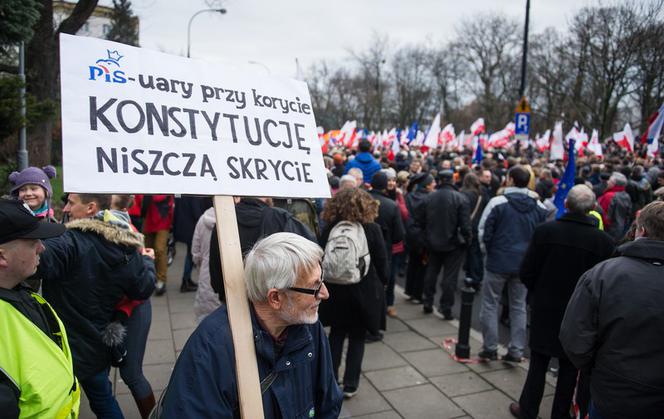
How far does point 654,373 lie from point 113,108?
2.76 metres

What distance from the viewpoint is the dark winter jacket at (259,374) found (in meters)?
1.64

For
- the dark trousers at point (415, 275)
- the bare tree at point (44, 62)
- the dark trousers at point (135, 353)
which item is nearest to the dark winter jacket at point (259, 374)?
the dark trousers at point (135, 353)

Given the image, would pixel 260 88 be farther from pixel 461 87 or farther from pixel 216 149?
pixel 461 87

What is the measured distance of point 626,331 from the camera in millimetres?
2469

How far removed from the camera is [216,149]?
2076 mm

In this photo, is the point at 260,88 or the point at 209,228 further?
the point at 209,228

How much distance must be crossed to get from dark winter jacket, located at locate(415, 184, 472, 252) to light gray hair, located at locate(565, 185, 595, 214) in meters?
2.34

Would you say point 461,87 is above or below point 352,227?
above

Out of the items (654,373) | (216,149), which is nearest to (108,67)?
(216,149)

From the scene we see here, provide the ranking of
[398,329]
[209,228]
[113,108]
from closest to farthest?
[113,108], [209,228], [398,329]

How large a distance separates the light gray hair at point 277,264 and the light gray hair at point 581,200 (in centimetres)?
258

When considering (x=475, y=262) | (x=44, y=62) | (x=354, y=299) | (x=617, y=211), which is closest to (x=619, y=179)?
(x=617, y=211)

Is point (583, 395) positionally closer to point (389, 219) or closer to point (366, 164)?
point (389, 219)

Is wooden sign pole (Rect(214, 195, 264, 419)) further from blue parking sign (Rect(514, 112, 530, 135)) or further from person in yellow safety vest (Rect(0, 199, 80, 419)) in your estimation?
blue parking sign (Rect(514, 112, 530, 135))
